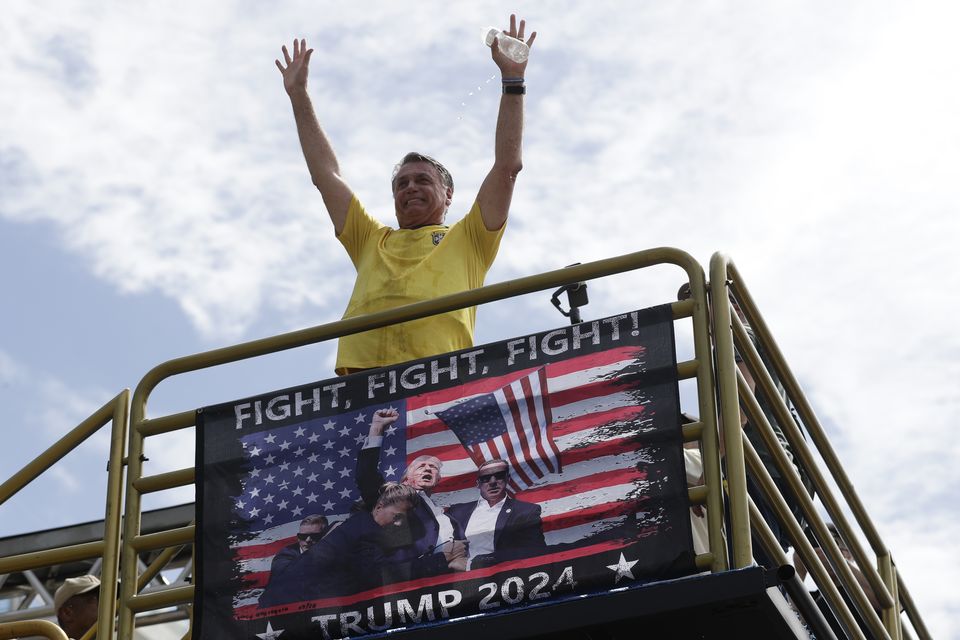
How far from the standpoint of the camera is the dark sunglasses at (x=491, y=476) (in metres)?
4.79

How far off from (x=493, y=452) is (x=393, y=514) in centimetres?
41

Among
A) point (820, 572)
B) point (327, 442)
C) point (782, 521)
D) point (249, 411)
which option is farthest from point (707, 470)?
point (249, 411)

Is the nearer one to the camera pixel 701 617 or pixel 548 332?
pixel 701 617

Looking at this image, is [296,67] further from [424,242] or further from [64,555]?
[64,555]

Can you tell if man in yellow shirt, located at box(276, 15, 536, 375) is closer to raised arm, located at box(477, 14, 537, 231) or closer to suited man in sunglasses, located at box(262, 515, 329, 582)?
raised arm, located at box(477, 14, 537, 231)

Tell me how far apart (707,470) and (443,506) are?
93 cm

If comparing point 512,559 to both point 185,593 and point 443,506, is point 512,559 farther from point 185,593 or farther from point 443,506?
point 185,593

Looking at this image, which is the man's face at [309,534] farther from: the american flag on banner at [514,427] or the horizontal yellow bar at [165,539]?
the american flag on banner at [514,427]

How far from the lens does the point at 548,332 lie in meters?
5.00

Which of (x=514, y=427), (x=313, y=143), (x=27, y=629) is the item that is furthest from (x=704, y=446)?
(x=313, y=143)

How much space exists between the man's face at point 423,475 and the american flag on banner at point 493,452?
0.10 ft

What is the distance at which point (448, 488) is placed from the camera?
484cm

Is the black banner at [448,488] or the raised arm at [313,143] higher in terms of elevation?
the raised arm at [313,143]

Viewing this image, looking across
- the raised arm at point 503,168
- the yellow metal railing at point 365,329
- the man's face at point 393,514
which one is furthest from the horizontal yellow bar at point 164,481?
the raised arm at point 503,168
